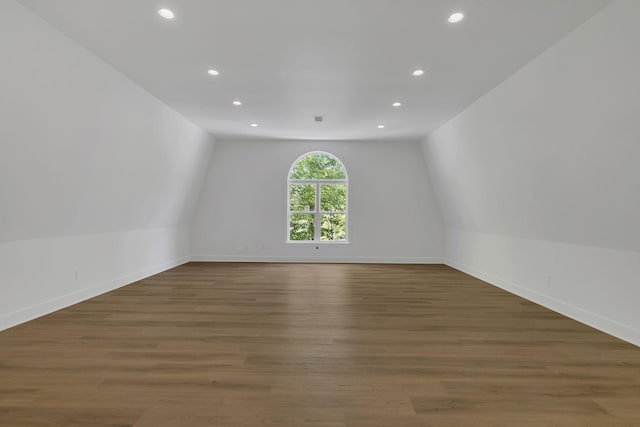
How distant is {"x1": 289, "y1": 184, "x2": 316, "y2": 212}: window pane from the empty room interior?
214 cm

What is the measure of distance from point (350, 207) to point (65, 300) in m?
5.25

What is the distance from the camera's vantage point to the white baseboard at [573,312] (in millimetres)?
2879

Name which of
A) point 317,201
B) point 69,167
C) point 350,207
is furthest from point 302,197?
point 69,167

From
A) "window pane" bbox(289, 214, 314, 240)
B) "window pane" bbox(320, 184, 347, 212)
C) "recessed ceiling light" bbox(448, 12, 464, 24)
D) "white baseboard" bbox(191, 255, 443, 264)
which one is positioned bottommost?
"white baseboard" bbox(191, 255, 443, 264)

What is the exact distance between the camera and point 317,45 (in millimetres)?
2877

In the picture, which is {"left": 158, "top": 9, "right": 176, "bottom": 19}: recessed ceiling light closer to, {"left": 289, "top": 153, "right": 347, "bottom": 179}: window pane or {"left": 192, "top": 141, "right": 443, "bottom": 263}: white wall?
{"left": 192, "top": 141, "right": 443, "bottom": 263}: white wall

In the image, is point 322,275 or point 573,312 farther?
point 322,275

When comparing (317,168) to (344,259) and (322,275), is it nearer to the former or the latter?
(344,259)

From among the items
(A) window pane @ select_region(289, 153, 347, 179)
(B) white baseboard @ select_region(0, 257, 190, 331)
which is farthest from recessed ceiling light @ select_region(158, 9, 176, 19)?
(A) window pane @ select_region(289, 153, 347, 179)

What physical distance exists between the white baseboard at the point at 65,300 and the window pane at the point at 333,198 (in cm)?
385

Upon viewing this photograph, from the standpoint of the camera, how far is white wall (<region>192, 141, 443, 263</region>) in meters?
7.13

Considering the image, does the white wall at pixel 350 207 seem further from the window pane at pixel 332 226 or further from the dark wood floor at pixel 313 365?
the dark wood floor at pixel 313 365

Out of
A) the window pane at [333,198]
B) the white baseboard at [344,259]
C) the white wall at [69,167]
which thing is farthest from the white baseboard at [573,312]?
the white wall at [69,167]

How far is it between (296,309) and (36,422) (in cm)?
240
